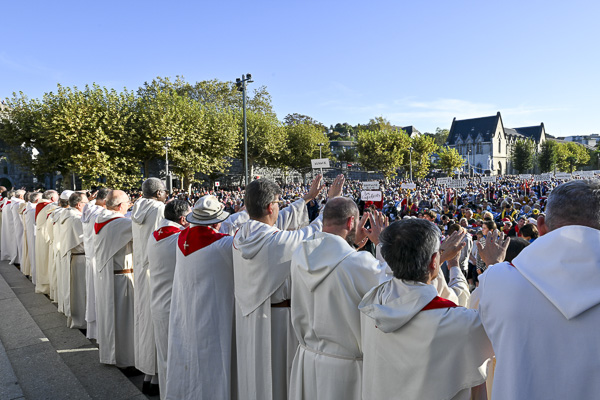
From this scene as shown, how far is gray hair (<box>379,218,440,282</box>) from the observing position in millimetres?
1919

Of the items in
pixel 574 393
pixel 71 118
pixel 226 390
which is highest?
pixel 71 118

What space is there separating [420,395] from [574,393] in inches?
23.4


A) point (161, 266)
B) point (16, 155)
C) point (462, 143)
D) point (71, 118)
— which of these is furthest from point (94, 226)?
point (462, 143)

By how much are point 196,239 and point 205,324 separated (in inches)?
27.4

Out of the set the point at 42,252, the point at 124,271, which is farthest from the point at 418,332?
the point at 42,252

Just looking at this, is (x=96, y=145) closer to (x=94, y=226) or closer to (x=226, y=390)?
(x=94, y=226)

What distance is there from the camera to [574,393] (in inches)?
63.1

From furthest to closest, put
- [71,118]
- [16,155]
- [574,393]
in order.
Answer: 1. [16,155]
2. [71,118]
3. [574,393]

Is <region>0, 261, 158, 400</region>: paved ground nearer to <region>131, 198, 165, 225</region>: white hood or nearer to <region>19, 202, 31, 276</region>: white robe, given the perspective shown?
<region>131, 198, 165, 225</region>: white hood

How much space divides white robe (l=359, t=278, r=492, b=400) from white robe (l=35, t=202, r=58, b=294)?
7.40 meters

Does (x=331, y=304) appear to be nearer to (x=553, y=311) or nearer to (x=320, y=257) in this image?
(x=320, y=257)

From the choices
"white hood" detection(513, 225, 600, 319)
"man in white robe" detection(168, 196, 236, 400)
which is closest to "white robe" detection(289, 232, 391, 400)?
"white hood" detection(513, 225, 600, 319)

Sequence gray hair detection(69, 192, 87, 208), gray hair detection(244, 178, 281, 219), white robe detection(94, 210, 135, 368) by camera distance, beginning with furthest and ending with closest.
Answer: gray hair detection(69, 192, 87, 208) < white robe detection(94, 210, 135, 368) < gray hair detection(244, 178, 281, 219)

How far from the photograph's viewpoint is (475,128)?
10738 cm
